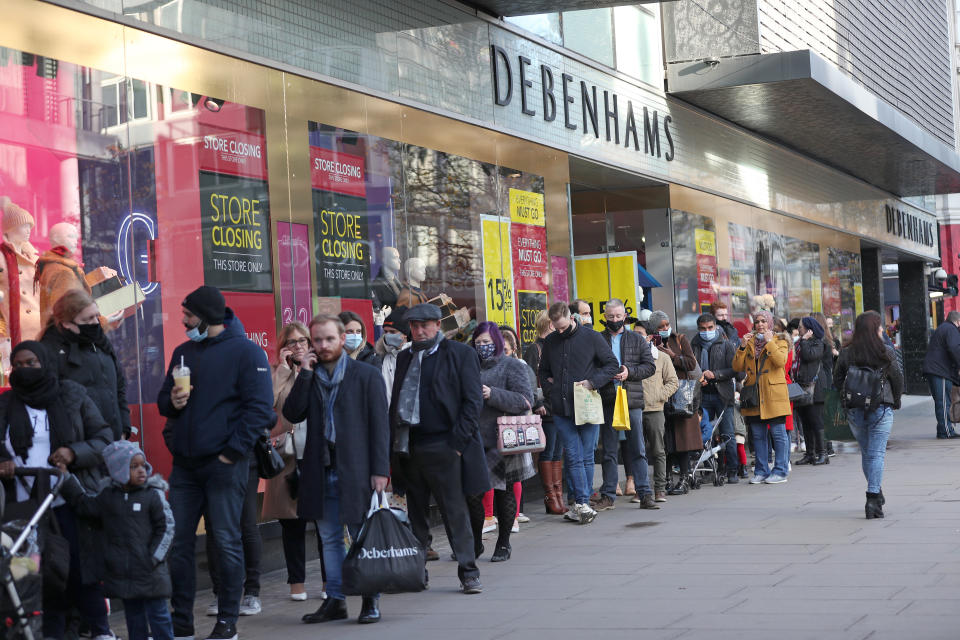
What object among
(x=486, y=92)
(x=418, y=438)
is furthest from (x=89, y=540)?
(x=486, y=92)

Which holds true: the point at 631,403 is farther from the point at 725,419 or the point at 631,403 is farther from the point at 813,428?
the point at 813,428

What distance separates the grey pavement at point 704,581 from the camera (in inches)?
268

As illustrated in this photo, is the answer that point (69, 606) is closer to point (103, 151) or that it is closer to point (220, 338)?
point (220, 338)

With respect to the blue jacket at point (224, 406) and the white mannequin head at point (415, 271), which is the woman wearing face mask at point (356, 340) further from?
the white mannequin head at point (415, 271)

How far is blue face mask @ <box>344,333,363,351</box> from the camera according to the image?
9.13 metres

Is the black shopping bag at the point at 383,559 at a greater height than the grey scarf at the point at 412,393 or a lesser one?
lesser

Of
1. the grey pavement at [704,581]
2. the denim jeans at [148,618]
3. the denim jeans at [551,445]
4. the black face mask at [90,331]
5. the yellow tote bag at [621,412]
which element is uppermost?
the black face mask at [90,331]

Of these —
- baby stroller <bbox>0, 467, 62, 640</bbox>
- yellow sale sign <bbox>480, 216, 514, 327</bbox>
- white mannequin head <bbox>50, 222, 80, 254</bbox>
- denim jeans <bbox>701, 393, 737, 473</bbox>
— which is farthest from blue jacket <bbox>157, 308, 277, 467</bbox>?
denim jeans <bbox>701, 393, 737, 473</bbox>

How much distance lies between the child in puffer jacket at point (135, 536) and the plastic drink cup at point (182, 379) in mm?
511

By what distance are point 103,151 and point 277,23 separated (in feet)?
8.48

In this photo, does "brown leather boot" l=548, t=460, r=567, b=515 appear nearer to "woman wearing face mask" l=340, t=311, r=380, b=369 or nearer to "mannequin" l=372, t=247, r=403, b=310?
"mannequin" l=372, t=247, r=403, b=310

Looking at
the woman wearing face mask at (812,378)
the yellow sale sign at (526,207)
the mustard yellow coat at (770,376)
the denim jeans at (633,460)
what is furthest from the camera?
the woman wearing face mask at (812,378)

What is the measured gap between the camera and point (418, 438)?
835 centimetres

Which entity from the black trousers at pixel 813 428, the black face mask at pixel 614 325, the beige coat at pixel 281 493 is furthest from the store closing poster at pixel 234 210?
the black trousers at pixel 813 428
